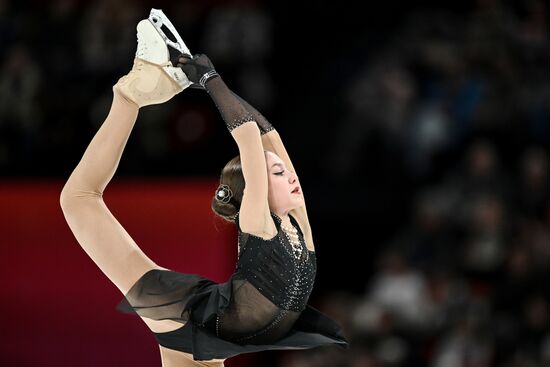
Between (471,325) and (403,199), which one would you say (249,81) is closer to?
(403,199)

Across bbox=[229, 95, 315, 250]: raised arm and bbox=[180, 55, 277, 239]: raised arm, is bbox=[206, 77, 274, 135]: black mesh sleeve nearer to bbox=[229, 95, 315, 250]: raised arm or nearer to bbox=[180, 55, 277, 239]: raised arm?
bbox=[180, 55, 277, 239]: raised arm

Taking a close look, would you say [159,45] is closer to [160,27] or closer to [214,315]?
[160,27]

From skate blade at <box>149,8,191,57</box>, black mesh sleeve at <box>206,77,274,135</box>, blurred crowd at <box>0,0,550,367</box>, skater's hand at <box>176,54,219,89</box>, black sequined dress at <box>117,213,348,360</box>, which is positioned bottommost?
blurred crowd at <box>0,0,550,367</box>

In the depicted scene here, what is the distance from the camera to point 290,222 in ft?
14.8

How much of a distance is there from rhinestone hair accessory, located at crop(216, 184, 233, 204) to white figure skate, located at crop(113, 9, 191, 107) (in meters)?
0.49

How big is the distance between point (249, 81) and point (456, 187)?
1958 mm

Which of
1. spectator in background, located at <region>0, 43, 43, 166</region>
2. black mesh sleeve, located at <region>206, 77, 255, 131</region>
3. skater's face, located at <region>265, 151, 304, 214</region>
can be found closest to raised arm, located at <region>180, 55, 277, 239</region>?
black mesh sleeve, located at <region>206, 77, 255, 131</region>

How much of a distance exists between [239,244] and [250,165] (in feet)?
1.22

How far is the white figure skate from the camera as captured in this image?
452 cm

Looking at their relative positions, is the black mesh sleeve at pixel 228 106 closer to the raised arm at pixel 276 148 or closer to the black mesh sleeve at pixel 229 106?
the black mesh sleeve at pixel 229 106

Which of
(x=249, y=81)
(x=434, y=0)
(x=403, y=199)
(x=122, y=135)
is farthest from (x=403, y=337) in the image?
(x=122, y=135)

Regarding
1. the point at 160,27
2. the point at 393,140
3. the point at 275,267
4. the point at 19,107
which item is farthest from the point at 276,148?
the point at 19,107

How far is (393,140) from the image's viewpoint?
862 cm

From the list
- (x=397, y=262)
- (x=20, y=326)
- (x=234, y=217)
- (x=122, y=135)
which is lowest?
(x=20, y=326)
